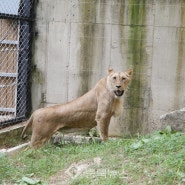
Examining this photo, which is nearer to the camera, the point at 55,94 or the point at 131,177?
the point at 131,177

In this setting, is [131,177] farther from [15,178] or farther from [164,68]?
[164,68]

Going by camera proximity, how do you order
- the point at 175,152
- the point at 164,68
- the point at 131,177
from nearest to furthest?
the point at 131,177 < the point at 175,152 < the point at 164,68

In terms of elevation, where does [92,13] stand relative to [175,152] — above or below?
above

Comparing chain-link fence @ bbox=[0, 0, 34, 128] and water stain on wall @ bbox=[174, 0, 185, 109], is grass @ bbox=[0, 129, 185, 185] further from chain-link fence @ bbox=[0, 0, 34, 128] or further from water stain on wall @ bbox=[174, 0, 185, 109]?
chain-link fence @ bbox=[0, 0, 34, 128]

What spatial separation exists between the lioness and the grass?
570 millimetres

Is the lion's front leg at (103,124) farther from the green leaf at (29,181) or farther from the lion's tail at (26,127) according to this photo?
the green leaf at (29,181)

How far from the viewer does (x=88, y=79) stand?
9328 millimetres

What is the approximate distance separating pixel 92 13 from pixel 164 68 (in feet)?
5.72

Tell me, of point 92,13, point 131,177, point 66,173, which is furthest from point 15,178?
point 92,13

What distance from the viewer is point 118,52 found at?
30.0ft

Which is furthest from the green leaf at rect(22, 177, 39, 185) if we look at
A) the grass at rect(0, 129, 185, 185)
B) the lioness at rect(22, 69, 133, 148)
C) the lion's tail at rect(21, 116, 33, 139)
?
the lion's tail at rect(21, 116, 33, 139)

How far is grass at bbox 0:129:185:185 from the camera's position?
217 inches

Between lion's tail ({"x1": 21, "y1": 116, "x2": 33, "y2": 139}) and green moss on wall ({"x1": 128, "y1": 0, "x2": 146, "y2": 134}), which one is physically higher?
green moss on wall ({"x1": 128, "y1": 0, "x2": 146, "y2": 134})

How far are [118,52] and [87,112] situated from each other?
1.46m
